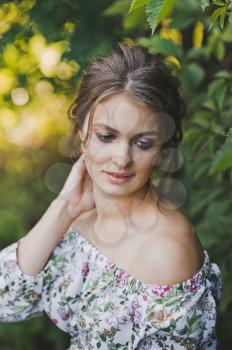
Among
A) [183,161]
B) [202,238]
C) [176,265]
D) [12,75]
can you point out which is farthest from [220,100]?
[12,75]

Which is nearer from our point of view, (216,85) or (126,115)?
(126,115)

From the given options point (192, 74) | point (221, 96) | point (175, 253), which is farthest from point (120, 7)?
point (175, 253)

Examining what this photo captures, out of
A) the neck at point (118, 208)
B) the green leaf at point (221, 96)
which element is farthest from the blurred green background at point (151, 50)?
the neck at point (118, 208)

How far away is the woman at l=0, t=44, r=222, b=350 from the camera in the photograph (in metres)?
1.92

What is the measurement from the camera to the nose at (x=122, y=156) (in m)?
1.93

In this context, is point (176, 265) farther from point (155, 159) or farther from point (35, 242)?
point (35, 242)

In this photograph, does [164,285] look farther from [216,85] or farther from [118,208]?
[216,85]

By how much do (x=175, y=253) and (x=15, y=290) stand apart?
710mm

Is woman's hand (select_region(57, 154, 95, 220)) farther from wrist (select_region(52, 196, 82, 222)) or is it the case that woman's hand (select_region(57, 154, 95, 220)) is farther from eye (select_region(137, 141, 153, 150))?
eye (select_region(137, 141, 153, 150))

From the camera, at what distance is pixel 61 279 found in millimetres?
2305

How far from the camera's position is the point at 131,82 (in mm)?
1992

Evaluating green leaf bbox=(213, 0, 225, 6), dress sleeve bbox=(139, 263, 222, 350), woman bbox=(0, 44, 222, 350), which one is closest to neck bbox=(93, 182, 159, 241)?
woman bbox=(0, 44, 222, 350)

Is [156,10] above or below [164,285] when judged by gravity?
above

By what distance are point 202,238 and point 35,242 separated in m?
0.78
